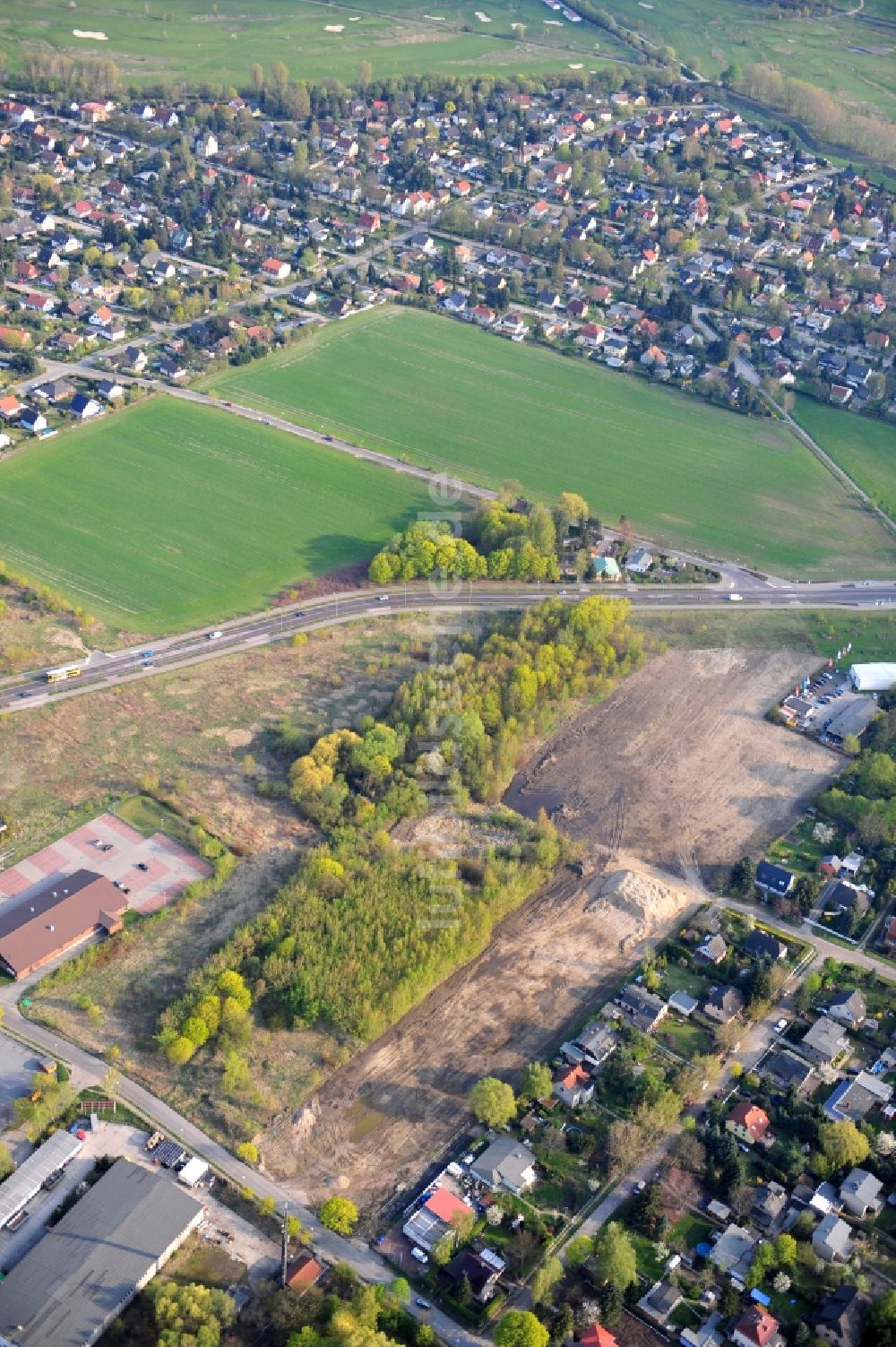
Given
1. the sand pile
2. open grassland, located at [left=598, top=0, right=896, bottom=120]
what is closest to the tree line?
the sand pile

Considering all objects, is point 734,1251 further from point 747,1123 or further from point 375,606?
point 375,606

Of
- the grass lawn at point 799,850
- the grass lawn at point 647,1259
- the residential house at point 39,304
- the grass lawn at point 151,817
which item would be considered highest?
the residential house at point 39,304

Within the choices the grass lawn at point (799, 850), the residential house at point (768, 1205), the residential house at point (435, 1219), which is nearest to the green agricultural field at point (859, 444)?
the grass lawn at point (799, 850)

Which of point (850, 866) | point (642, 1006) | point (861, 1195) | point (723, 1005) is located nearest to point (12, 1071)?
point (642, 1006)

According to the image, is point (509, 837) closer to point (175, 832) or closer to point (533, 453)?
point (175, 832)

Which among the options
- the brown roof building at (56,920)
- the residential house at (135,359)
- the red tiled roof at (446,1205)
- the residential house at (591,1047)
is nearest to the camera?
the red tiled roof at (446,1205)

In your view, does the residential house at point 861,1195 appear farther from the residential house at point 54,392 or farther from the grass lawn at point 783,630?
the residential house at point 54,392

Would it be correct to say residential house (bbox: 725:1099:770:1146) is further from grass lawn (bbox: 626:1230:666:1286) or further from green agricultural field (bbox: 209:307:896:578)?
green agricultural field (bbox: 209:307:896:578)
